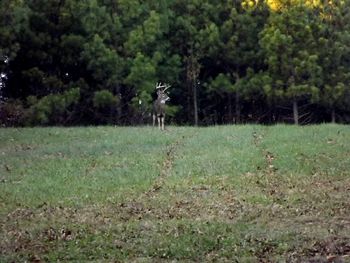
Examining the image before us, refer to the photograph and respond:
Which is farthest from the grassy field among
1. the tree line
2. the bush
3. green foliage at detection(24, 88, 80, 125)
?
the tree line

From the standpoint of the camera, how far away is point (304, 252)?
8.48 meters

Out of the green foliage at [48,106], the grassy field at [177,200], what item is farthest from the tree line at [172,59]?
the grassy field at [177,200]

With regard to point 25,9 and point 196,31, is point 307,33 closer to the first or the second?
point 196,31

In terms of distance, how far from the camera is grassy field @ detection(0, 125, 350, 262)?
8789mm

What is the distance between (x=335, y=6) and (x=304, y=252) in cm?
3286

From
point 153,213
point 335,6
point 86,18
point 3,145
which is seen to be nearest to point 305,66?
point 335,6

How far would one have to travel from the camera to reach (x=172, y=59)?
39.7 metres

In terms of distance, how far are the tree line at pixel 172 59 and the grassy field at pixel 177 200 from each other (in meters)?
14.8

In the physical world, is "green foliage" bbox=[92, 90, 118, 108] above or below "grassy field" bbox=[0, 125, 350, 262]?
above

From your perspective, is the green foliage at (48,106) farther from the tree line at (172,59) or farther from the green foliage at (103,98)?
the green foliage at (103,98)

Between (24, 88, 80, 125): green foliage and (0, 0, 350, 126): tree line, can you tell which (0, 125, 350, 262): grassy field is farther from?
(0, 0, 350, 126): tree line

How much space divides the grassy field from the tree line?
1482cm

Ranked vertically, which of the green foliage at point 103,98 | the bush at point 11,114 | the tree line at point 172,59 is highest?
the tree line at point 172,59

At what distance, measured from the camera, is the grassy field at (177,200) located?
879 cm
